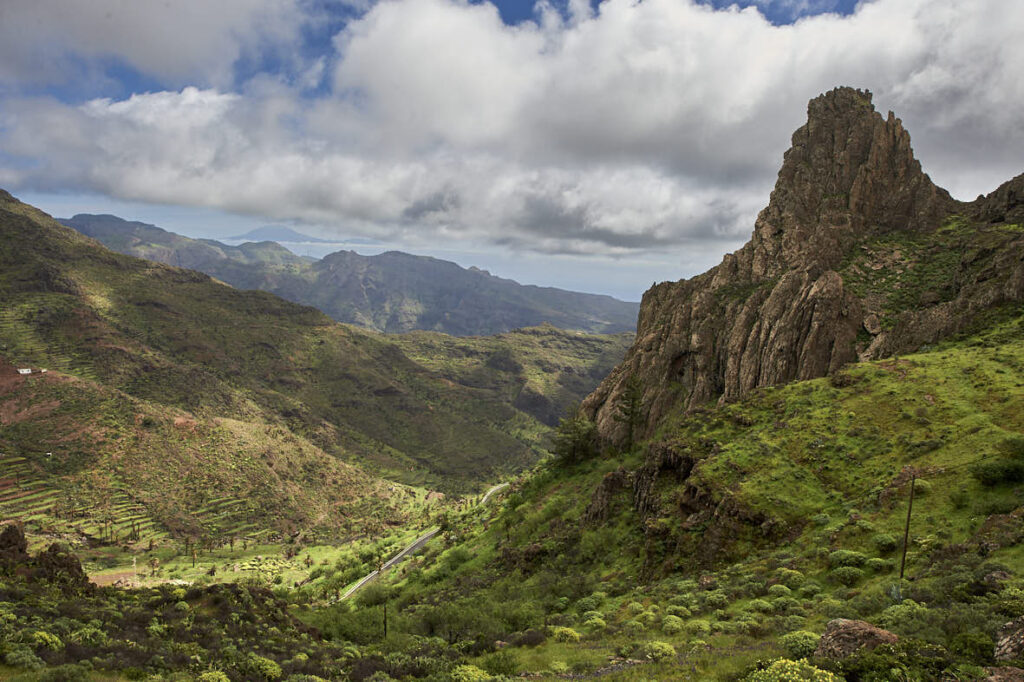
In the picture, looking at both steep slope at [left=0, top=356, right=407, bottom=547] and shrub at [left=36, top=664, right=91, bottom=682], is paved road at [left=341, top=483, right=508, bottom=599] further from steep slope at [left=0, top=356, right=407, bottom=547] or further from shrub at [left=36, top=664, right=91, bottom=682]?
shrub at [left=36, top=664, right=91, bottom=682]

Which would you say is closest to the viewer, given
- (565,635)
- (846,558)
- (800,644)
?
(800,644)

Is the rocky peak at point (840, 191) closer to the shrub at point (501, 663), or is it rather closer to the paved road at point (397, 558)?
the shrub at point (501, 663)

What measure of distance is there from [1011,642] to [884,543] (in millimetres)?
18256

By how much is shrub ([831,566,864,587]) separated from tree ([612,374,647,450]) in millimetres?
50238

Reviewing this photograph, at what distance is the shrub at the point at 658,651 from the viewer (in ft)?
86.9

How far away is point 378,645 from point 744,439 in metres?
39.5

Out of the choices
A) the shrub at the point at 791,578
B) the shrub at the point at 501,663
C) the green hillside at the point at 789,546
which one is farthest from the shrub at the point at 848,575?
the shrub at the point at 501,663

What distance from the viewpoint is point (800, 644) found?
22.5 m

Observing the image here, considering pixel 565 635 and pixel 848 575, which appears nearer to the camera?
pixel 848 575

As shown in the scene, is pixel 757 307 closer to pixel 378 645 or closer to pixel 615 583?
pixel 615 583

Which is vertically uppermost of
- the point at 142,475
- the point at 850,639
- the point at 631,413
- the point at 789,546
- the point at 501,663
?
the point at 631,413

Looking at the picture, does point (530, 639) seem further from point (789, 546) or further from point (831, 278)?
point (831, 278)

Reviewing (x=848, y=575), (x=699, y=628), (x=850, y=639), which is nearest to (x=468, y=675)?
(x=699, y=628)

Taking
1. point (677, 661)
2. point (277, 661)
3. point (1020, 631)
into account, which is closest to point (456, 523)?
point (277, 661)
